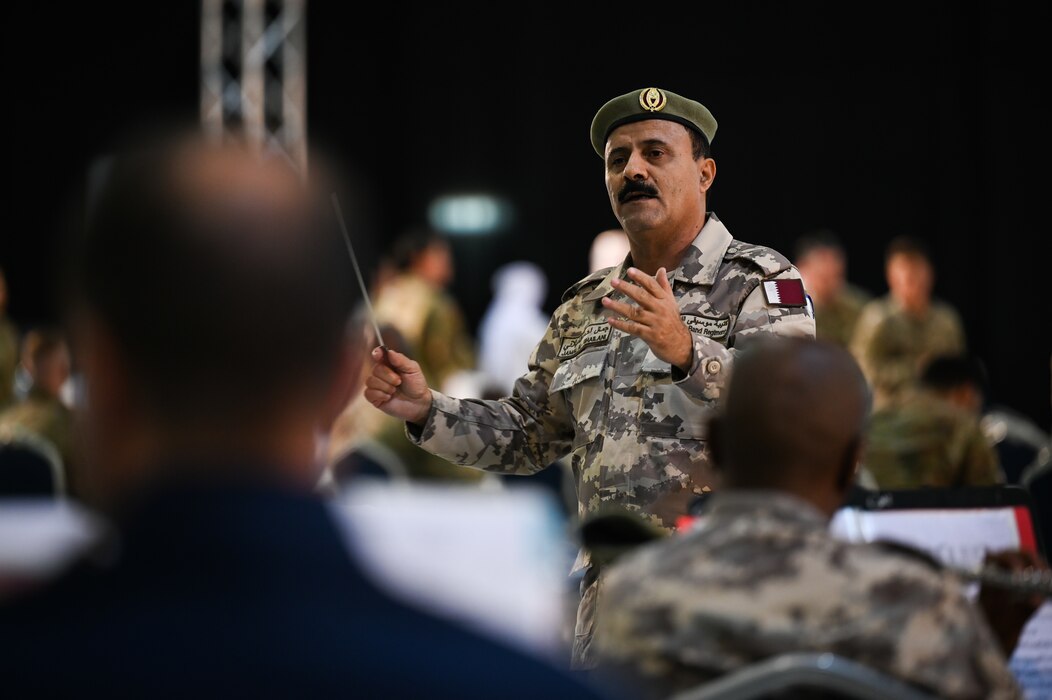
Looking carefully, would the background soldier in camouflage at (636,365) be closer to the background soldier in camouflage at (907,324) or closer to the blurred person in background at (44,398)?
the blurred person in background at (44,398)

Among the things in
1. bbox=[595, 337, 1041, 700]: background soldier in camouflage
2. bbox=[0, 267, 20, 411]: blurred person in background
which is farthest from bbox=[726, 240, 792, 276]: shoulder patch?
bbox=[0, 267, 20, 411]: blurred person in background

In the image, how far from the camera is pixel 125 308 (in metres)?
0.75

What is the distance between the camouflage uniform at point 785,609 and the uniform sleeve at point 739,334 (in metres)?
0.75

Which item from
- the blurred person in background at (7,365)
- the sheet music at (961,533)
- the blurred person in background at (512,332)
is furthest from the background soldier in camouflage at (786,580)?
the blurred person in background at (512,332)

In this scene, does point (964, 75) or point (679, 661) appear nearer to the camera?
point (679, 661)

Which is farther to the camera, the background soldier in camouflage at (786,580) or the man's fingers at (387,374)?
the man's fingers at (387,374)

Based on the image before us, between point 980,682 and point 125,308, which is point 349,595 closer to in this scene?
point 125,308

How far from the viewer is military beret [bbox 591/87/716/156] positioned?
Result: 8.13 feet

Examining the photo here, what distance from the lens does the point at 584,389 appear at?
7.97ft

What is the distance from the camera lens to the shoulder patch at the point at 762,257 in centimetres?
238

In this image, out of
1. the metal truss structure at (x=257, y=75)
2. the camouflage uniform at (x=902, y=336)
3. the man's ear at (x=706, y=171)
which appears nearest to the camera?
the man's ear at (x=706, y=171)

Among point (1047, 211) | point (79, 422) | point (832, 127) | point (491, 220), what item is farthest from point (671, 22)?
point (79, 422)

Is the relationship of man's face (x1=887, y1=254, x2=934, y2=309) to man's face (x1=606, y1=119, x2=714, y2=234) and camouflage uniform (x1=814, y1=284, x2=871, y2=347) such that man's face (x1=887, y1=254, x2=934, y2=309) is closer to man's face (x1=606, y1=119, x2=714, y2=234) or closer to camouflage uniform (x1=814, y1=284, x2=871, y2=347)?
camouflage uniform (x1=814, y1=284, x2=871, y2=347)

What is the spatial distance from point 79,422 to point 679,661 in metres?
0.74
